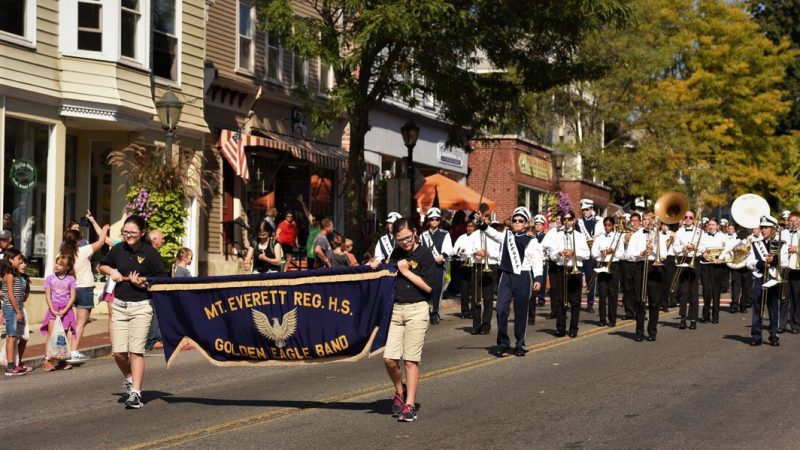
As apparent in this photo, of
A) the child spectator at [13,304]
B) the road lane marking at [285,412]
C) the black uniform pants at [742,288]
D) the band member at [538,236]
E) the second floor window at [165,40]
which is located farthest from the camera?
the black uniform pants at [742,288]

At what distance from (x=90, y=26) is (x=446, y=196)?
12.8 meters

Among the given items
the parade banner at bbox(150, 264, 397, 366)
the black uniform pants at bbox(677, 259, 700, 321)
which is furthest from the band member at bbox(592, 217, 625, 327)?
the parade banner at bbox(150, 264, 397, 366)

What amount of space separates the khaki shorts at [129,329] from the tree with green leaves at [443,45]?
12226mm

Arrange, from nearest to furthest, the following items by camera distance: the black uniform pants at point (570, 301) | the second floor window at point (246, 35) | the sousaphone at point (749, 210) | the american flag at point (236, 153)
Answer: the black uniform pants at point (570, 301)
the sousaphone at point (749, 210)
the american flag at point (236, 153)
the second floor window at point (246, 35)

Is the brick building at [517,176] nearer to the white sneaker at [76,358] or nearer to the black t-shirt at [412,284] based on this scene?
the white sneaker at [76,358]

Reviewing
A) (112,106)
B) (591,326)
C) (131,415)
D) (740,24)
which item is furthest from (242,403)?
(740,24)

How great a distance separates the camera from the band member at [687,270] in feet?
73.4

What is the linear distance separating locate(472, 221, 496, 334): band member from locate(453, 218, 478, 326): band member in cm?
18

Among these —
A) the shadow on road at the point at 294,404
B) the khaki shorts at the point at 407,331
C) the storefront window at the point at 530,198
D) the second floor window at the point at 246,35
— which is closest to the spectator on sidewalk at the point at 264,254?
the shadow on road at the point at 294,404

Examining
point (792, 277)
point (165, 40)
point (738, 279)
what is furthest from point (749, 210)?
point (165, 40)

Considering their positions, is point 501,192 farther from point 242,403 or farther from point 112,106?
point 242,403

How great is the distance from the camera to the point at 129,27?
81.6 ft

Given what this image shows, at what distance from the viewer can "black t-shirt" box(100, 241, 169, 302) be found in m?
12.6

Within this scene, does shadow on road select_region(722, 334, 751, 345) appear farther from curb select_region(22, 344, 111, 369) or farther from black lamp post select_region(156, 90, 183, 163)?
black lamp post select_region(156, 90, 183, 163)
